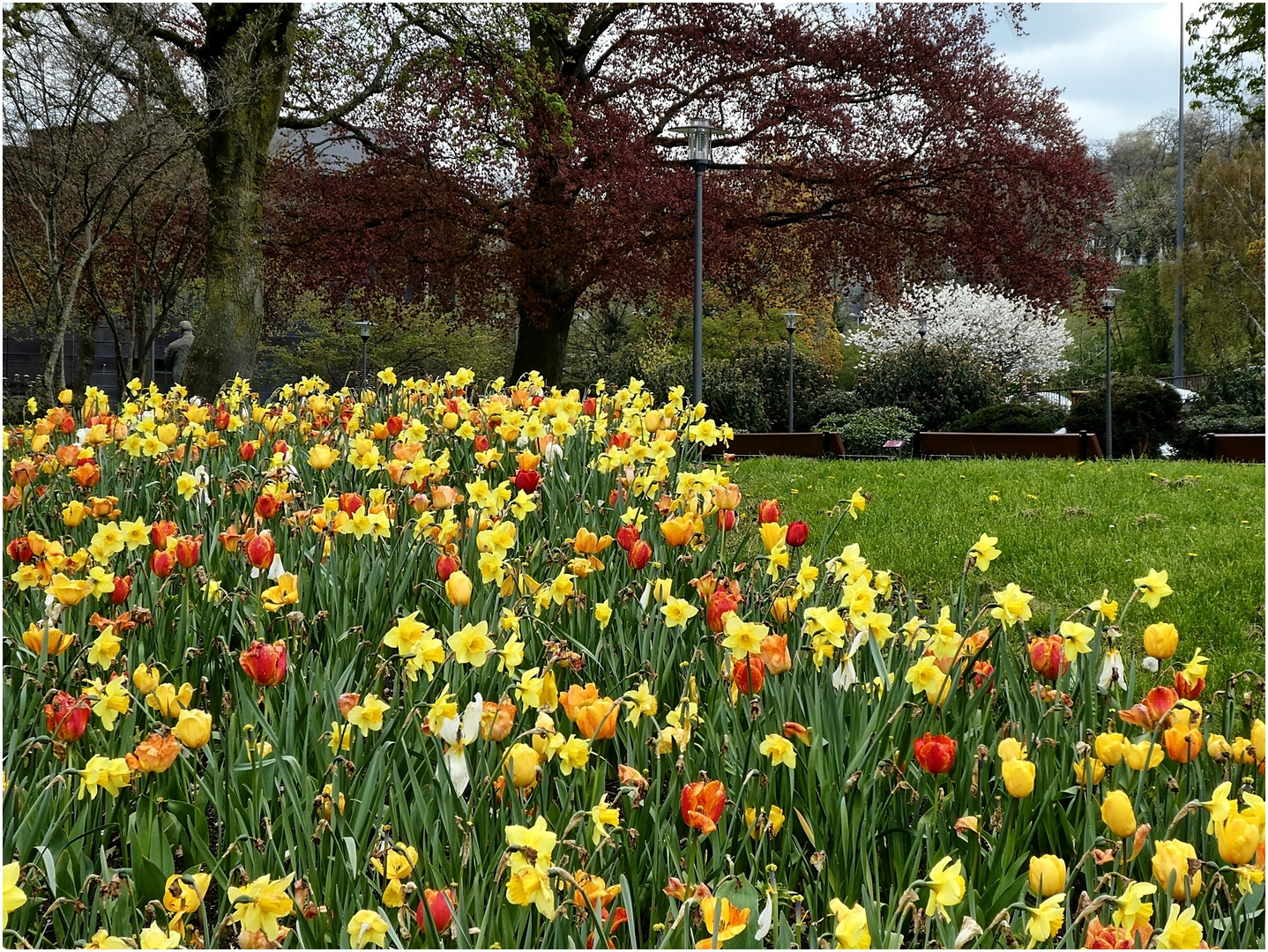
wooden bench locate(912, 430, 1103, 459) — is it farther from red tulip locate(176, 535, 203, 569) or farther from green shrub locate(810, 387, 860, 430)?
red tulip locate(176, 535, 203, 569)

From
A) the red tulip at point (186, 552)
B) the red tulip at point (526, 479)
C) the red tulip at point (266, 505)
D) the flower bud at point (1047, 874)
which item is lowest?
the flower bud at point (1047, 874)

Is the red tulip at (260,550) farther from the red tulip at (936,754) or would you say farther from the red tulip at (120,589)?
the red tulip at (936,754)

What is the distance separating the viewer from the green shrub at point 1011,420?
1452 cm

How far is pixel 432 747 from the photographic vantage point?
6.16ft

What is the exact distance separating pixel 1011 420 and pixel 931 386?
2.03m

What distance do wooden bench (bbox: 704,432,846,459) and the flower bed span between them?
8.97 meters

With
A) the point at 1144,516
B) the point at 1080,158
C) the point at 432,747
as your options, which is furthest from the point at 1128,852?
the point at 1080,158

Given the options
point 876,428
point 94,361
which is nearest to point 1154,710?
point 876,428

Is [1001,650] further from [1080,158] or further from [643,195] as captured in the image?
[1080,158]

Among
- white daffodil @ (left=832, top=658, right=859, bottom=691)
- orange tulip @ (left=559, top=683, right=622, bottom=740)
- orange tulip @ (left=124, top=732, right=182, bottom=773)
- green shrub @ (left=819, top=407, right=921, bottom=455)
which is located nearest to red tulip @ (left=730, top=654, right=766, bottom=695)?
white daffodil @ (left=832, top=658, right=859, bottom=691)

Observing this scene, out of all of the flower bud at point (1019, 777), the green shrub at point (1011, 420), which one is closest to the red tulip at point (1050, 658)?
the flower bud at point (1019, 777)

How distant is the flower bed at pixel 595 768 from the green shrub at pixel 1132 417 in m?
13.7

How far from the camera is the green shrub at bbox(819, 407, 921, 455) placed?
13797 mm

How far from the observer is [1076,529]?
577 cm
